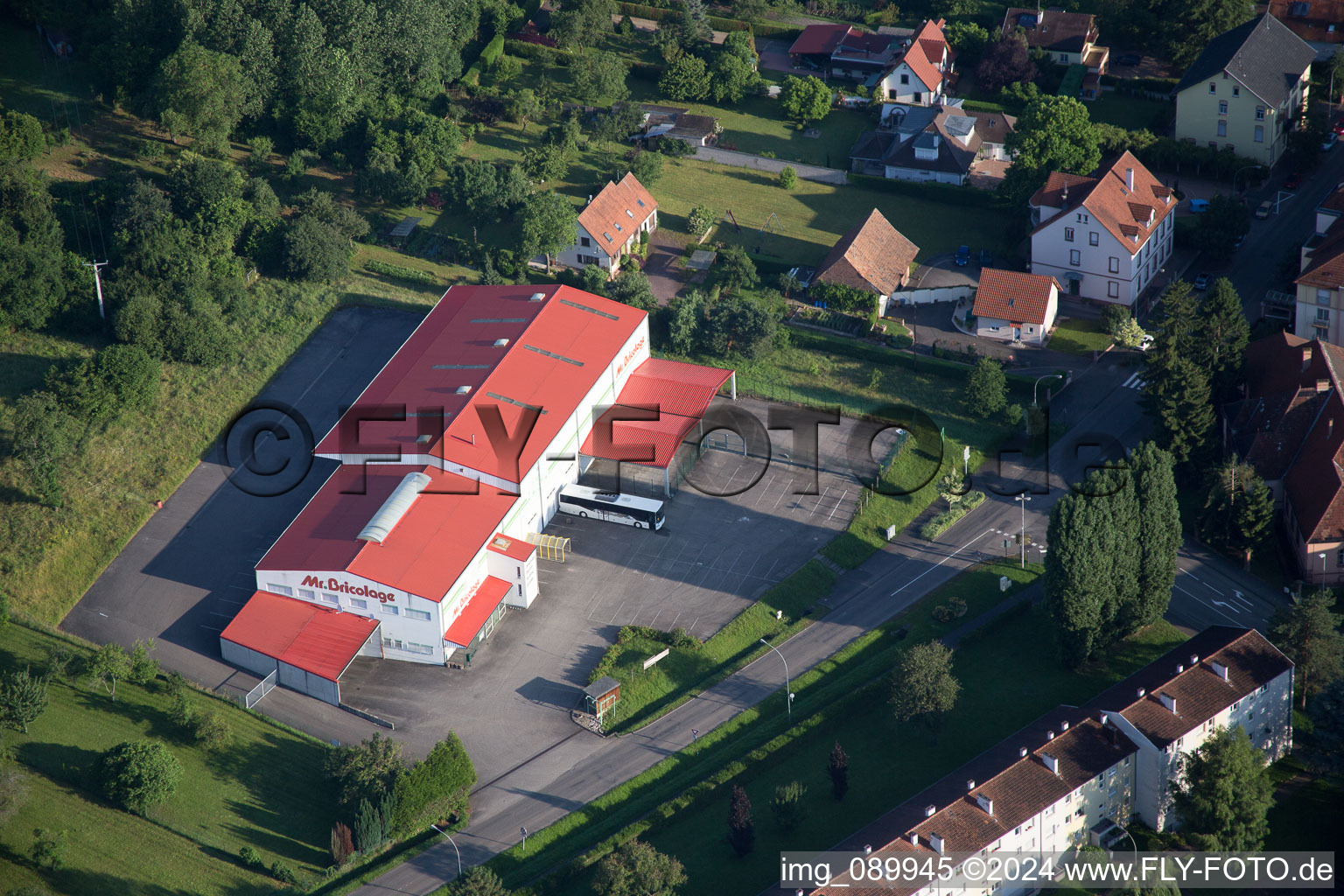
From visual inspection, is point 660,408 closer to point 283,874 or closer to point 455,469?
point 455,469

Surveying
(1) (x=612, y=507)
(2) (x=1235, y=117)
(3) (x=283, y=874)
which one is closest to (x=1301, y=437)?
(2) (x=1235, y=117)

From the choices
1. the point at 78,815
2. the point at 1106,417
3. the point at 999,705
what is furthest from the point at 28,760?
the point at 1106,417

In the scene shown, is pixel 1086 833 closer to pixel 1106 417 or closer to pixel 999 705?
pixel 999 705

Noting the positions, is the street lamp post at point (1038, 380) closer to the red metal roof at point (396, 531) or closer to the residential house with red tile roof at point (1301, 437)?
the residential house with red tile roof at point (1301, 437)

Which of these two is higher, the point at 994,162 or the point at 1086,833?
the point at 994,162

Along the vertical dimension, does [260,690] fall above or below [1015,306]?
below

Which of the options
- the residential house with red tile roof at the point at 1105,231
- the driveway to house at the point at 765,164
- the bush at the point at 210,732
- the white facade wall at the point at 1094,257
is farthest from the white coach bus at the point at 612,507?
the driveway to house at the point at 765,164
